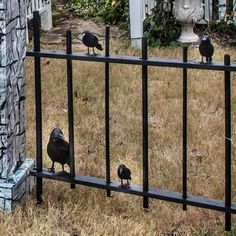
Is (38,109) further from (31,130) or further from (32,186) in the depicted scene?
(31,130)

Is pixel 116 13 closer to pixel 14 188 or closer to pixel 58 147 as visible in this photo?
pixel 58 147

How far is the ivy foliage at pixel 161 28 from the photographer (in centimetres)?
702

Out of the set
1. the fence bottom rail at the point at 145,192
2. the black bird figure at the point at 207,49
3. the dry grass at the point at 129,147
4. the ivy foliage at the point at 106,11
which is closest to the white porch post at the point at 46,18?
the ivy foliage at the point at 106,11

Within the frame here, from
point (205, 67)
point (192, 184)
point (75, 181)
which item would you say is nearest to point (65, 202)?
point (75, 181)

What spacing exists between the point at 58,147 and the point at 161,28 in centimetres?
412

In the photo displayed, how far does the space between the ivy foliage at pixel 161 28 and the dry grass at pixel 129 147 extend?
1.20ft

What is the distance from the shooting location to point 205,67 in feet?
9.31

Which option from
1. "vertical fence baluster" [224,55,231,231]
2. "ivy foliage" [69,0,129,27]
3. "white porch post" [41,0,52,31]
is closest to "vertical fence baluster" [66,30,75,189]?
"vertical fence baluster" [224,55,231,231]

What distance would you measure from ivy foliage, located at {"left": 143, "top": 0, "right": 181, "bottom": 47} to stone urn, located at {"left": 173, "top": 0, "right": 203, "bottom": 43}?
115 mm

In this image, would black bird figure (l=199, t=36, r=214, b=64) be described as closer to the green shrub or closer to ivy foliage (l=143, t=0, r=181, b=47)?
ivy foliage (l=143, t=0, r=181, b=47)

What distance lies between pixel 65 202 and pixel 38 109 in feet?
1.50

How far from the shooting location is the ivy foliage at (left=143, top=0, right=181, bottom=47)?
702 cm

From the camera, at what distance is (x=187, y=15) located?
698 cm

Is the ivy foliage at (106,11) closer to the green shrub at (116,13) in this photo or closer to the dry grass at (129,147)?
the green shrub at (116,13)
